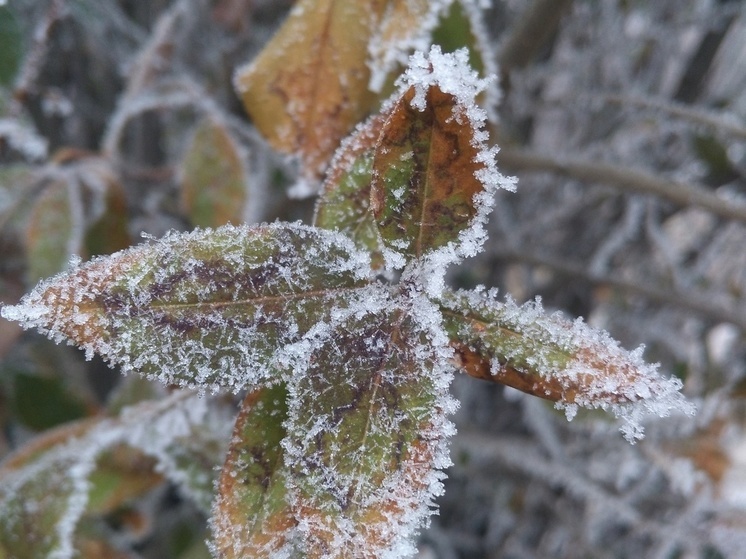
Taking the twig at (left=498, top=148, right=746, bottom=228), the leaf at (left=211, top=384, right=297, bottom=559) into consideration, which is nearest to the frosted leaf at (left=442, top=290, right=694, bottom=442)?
the leaf at (left=211, top=384, right=297, bottom=559)

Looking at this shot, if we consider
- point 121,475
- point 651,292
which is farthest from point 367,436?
point 651,292

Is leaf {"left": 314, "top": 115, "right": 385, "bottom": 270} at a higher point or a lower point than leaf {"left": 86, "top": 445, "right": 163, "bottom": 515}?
higher

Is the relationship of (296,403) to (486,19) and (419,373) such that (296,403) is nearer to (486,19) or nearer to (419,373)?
(419,373)

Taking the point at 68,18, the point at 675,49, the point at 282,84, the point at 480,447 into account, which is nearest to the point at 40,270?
the point at 282,84

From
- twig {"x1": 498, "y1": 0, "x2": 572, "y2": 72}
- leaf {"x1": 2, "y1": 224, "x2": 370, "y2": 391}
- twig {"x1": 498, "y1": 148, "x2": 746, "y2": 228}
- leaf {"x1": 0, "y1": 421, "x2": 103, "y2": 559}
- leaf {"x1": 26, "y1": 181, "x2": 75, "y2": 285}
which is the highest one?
twig {"x1": 498, "y1": 0, "x2": 572, "y2": 72}

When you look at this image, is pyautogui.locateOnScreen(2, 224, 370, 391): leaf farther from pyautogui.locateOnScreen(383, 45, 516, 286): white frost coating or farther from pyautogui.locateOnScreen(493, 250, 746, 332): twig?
pyautogui.locateOnScreen(493, 250, 746, 332): twig

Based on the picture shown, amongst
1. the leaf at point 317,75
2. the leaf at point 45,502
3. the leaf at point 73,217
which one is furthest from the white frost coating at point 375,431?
the leaf at point 73,217

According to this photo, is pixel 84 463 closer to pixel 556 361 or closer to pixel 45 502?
pixel 45 502
